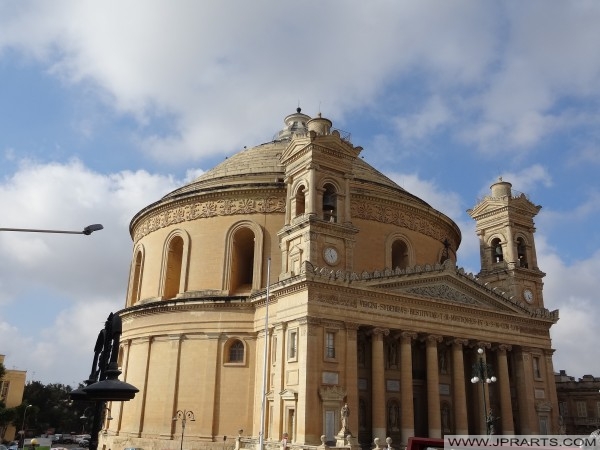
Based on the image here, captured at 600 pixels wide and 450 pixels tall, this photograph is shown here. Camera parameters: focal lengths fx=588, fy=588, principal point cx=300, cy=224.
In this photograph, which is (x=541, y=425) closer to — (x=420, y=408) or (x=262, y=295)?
(x=420, y=408)

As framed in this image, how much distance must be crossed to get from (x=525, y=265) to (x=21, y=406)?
2506 inches

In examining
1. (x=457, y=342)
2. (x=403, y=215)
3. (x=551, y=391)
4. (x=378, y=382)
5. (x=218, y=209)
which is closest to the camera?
(x=378, y=382)

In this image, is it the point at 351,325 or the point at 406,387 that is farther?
the point at 406,387

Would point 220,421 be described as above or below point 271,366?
below

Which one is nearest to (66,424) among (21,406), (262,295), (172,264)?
(21,406)

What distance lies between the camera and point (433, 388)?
1292 inches

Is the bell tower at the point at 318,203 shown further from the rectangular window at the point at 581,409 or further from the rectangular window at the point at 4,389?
the rectangular window at the point at 4,389

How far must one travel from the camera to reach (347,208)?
1350 inches

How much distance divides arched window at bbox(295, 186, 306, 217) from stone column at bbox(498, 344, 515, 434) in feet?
49.3

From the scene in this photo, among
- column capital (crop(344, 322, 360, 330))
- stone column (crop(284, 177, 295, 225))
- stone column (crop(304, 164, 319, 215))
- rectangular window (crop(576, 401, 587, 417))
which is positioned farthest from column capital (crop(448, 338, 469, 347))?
rectangular window (crop(576, 401, 587, 417))

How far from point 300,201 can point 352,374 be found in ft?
34.5

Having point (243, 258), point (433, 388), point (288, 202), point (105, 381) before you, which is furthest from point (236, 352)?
point (105, 381)

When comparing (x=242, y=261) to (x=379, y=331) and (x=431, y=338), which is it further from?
(x=431, y=338)

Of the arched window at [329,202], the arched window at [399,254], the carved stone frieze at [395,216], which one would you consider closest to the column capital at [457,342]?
the arched window at [399,254]
